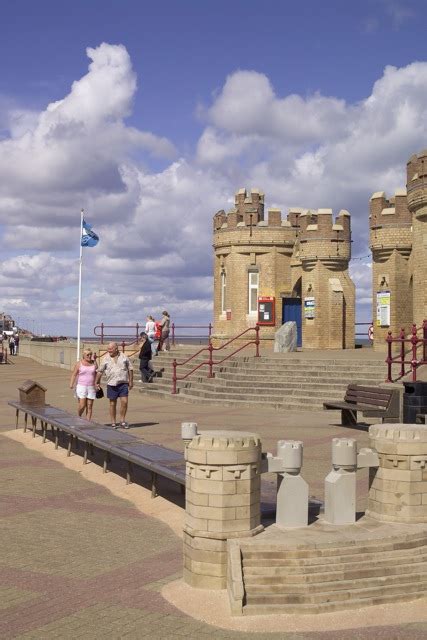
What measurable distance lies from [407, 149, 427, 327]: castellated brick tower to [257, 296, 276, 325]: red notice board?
36.1 feet

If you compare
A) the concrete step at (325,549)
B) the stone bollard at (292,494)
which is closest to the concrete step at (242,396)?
the stone bollard at (292,494)

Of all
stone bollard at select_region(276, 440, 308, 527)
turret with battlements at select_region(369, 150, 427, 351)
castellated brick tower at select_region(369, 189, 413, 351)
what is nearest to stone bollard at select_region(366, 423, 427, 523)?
stone bollard at select_region(276, 440, 308, 527)

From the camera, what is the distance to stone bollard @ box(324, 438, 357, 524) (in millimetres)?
6469

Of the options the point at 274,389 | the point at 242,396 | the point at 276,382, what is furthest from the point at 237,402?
the point at 276,382

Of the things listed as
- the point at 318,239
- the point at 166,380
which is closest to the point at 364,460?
the point at 166,380

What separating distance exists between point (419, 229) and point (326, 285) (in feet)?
31.6

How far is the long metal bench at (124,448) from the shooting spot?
849cm

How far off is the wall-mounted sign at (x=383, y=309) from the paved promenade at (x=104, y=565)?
1465 centimetres

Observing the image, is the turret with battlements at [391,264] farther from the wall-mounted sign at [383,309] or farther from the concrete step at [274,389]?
the concrete step at [274,389]

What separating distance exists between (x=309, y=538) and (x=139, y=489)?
4017 mm

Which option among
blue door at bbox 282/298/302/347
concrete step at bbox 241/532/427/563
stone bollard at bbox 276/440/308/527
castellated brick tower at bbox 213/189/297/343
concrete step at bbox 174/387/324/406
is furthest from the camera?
blue door at bbox 282/298/302/347

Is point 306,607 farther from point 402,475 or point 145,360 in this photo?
point 145,360

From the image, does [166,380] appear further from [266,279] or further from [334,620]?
[334,620]

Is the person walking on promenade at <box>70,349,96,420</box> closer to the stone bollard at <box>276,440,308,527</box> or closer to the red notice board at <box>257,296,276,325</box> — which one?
the stone bollard at <box>276,440,308,527</box>
